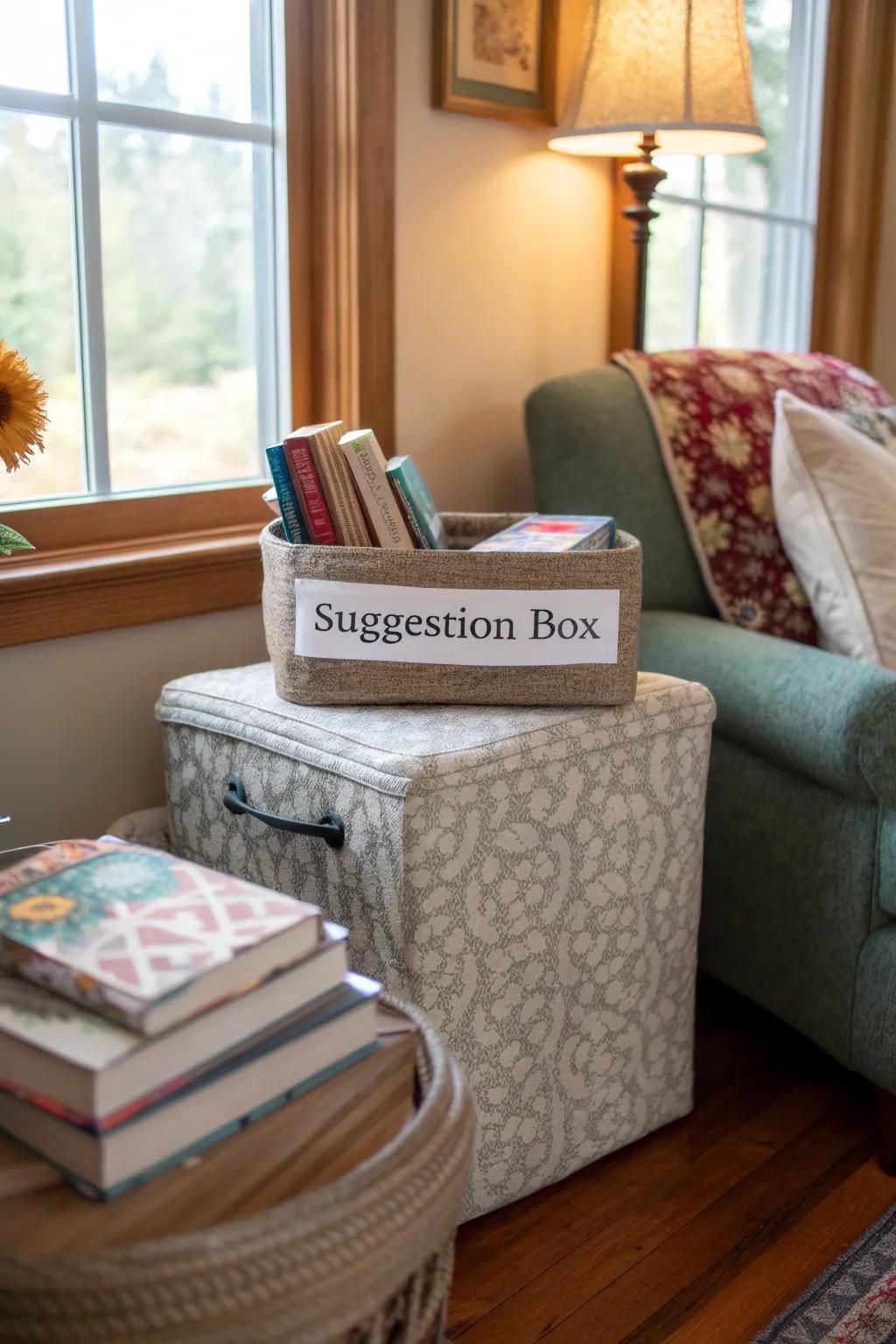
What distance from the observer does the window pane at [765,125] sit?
2523mm

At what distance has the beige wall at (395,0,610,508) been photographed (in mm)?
1799

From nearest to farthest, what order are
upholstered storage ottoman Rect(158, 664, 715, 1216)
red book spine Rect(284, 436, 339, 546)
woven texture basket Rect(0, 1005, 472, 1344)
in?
woven texture basket Rect(0, 1005, 472, 1344)
upholstered storage ottoman Rect(158, 664, 715, 1216)
red book spine Rect(284, 436, 339, 546)

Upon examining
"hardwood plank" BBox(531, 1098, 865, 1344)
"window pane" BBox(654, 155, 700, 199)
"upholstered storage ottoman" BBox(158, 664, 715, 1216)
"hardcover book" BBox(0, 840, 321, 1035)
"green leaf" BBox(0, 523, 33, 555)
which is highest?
"window pane" BBox(654, 155, 700, 199)

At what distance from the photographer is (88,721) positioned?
5.04 ft

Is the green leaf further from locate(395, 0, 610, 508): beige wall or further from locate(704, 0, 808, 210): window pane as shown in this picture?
locate(704, 0, 808, 210): window pane

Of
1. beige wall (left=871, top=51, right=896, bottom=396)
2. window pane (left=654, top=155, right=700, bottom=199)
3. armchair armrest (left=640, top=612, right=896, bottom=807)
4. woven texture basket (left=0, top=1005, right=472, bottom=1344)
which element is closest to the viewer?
woven texture basket (left=0, top=1005, right=472, bottom=1344)

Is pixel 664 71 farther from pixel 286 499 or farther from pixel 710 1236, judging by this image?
pixel 710 1236

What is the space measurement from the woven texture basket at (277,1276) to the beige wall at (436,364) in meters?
0.85

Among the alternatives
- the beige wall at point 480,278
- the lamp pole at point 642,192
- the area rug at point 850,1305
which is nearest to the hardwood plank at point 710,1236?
the area rug at point 850,1305

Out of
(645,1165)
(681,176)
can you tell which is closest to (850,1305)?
(645,1165)

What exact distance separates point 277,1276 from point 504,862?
0.58 metres

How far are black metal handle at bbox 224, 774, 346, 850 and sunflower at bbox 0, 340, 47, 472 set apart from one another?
41 cm

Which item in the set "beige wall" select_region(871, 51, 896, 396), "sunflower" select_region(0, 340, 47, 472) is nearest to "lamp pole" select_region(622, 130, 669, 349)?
"beige wall" select_region(871, 51, 896, 396)

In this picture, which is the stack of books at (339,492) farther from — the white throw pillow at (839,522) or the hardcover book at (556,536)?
the white throw pillow at (839,522)
